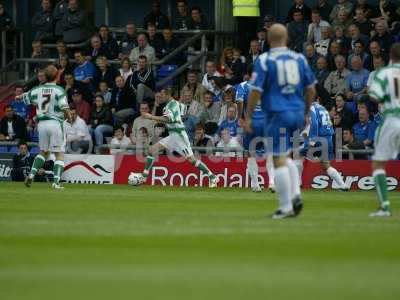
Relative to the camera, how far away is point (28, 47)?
114 ft

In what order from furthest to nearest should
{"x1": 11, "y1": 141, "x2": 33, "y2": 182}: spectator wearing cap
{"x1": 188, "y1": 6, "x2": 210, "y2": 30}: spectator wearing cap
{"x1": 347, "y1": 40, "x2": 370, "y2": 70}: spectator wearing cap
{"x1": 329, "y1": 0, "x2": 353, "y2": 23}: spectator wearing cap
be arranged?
{"x1": 188, "y1": 6, "x2": 210, "y2": 30}: spectator wearing cap → {"x1": 11, "y1": 141, "x2": 33, "y2": 182}: spectator wearing cap → {"x1": 329, "y1": 0, "x2": 353, "y2": 23}: spectator wearing cap → {"x1": 347, "y1": 40, "x2": 370, "y2": 70}: spectator wearing cap

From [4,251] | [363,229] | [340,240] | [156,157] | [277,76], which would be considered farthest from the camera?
[156,157]

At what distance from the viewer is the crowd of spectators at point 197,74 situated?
2580 cm

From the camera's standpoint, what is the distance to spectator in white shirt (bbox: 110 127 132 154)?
27656 mm

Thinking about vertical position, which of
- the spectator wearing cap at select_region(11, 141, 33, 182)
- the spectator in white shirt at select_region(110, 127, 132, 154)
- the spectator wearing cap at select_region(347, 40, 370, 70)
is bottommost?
the spectator wearing cap at select_region(11, 141, 33, 182)

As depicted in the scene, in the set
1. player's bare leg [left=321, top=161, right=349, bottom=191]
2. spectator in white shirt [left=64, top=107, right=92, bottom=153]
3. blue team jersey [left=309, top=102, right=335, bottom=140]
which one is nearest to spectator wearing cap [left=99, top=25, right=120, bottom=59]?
spectator in white shirt [left=64, top=107, right=92, bottom=153]

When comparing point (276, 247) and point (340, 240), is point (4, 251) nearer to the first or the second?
point (276, 247)

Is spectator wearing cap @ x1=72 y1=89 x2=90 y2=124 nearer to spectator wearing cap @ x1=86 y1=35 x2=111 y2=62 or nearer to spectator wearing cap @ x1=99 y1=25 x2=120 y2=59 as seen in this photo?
spectator wearing cap @ x1=86 y1=35 x2=111 y2=62

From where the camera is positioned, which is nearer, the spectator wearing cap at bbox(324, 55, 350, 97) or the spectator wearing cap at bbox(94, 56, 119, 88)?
the spectator wearing cap at bbox(324, 55, 350, 97)

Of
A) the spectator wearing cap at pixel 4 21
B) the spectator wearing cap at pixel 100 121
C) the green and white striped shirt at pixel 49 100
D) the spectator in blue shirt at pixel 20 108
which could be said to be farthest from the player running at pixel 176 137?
the spectator wearing cap at pixel 4 21

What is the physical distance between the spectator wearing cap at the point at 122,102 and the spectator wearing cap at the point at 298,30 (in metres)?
3.95

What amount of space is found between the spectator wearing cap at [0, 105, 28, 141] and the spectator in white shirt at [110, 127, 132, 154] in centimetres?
240

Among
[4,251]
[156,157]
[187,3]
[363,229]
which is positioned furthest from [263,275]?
[187,3]

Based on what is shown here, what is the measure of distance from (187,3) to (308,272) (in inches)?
935
